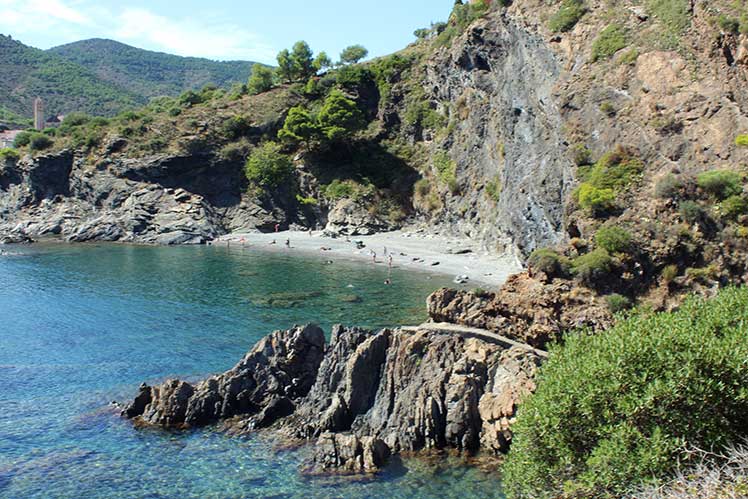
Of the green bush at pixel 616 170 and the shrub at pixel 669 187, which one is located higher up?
the green bush at pixel 616 170

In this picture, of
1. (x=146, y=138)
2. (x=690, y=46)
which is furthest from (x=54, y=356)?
(x=146, y=138)

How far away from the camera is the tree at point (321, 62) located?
11875 centimetres

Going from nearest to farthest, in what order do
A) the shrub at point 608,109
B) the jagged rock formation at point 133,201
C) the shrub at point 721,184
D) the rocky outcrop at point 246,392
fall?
the rocky outcrop at point 246,392 < the shrub at point 721,184 < the shrub at point 608,109 < the jagged rock formation at point 133,201

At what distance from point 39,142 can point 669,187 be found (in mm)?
99149

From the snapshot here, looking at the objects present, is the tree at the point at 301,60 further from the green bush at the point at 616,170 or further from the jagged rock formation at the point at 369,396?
the jagged rock formation at the point at 369,396

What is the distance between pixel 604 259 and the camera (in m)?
37.4

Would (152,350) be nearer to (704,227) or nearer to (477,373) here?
(477,373)

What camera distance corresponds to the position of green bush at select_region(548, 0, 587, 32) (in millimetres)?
62031

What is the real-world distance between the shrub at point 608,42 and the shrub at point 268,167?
52.7m

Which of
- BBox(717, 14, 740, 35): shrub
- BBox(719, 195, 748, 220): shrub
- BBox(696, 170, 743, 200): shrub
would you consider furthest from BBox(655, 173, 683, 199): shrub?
BBox(717, 14, 740, 35): shrub

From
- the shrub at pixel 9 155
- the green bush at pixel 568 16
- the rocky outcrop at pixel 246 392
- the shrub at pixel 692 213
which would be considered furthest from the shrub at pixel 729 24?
the shrub at pixel 9 155

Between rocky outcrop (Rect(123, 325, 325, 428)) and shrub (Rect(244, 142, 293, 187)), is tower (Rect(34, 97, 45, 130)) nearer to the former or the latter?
shrub (Rect(244, 142, 293, 187))

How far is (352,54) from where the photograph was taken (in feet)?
403

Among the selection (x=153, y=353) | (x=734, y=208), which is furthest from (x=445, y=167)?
(x=153, y=353)
